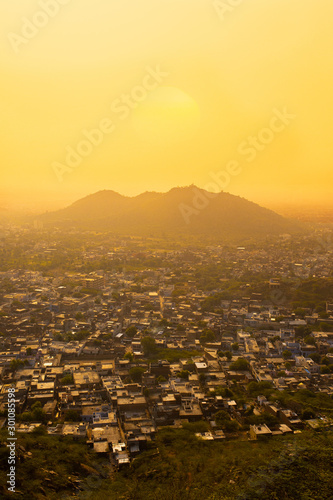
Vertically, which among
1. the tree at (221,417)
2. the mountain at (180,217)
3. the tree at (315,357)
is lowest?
the tree at (221,417)

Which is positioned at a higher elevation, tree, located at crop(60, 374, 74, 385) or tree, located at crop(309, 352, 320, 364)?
tree, located at crop(309, 352, 320, 364)

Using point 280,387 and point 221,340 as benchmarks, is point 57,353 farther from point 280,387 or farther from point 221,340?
point 280,387

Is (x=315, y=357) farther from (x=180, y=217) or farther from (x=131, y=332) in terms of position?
(x=180, y=217)

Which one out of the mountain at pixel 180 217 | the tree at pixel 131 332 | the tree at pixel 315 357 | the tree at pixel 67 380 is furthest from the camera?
the mountain at pixel 180 217

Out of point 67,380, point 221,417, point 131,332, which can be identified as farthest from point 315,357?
point 67,380

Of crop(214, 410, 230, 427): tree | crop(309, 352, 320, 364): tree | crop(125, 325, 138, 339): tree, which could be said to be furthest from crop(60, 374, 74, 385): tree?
crop(309, 352, 320, 364): tree

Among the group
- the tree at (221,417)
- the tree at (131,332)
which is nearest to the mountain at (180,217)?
the tree at (131,332)

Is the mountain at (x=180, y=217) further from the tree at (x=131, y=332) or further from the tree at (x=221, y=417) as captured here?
the tree at (x=221, y=417)

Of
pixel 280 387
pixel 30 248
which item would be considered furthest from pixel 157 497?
pixel 30 248

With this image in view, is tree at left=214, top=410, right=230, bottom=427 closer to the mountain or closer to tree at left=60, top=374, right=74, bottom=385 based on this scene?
tree at left=60, top=374, right=74, bottom=385
